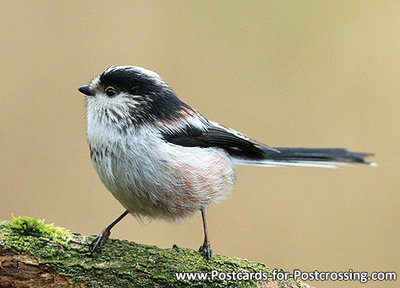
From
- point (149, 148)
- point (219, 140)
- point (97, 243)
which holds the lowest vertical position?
point (97, 243)

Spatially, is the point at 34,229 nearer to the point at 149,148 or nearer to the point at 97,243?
the point at 97,243

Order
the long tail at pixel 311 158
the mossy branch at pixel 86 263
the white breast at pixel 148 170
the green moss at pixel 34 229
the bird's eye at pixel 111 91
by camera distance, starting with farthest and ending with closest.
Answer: the long tail at pixel 311 158 → the bird's eye at pixel 111 91 → the white breast at pixel 148 170 → the green moss at pixel 34 229 → the mossy branch at pixel 86 263

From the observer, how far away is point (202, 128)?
3.12 metres

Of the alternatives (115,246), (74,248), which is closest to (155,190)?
(115,246)

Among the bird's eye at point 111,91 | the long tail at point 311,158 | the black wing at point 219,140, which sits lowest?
the black wing at point 219,140

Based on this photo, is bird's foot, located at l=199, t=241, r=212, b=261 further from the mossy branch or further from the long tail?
the long tail

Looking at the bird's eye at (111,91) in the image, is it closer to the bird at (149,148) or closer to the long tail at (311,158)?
the bird at (149,148)

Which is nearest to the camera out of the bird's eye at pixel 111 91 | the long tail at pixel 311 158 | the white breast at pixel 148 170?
the white breast at pixel 148 170

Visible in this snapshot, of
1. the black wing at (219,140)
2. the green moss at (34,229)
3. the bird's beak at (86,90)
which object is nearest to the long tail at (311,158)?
the black wing at (219,140)

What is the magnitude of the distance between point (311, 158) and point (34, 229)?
7.51ft

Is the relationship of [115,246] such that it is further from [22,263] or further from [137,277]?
[22,263]

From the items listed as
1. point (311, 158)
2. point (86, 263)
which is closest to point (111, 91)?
point (86, 263)

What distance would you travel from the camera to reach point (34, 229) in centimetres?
248

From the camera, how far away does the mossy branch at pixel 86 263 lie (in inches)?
90.7
